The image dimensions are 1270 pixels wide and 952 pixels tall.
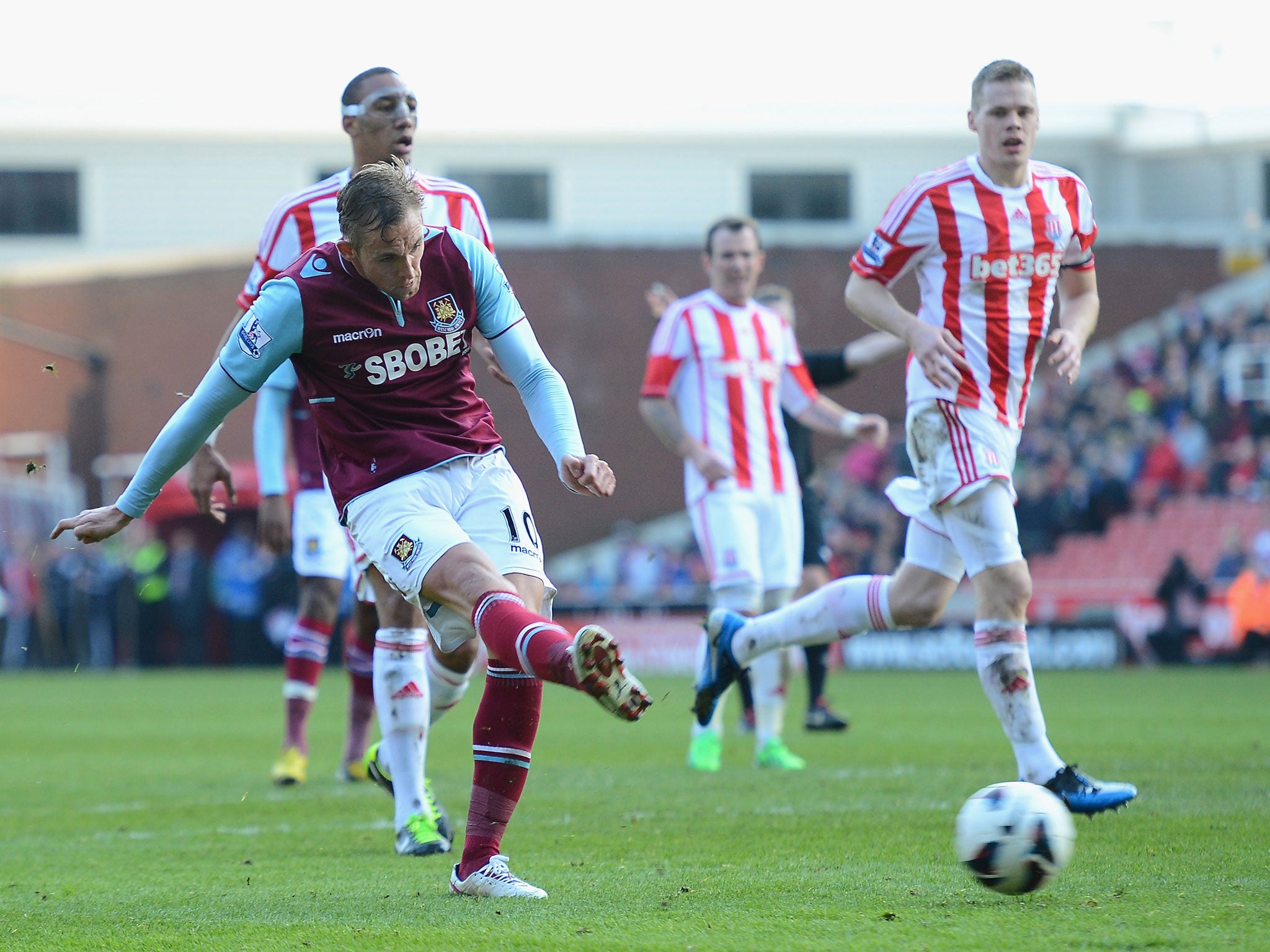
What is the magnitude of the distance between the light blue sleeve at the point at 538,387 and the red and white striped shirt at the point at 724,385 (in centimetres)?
387

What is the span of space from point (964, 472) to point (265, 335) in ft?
8.22

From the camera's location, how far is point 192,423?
4676 mm

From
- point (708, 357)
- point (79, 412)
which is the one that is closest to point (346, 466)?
point (708, 357)

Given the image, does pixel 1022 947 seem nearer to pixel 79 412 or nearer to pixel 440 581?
pixel 440 581

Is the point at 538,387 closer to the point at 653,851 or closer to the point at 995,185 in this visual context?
the point at 653,851

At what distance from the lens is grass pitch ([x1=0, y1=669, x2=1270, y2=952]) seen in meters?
3.86

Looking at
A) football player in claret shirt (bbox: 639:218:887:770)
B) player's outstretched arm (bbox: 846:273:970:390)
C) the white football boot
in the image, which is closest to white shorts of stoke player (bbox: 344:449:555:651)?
the white football boot

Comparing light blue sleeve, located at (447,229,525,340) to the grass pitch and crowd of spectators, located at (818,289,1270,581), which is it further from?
crowd of spectators, located at (818,289,1270,581)

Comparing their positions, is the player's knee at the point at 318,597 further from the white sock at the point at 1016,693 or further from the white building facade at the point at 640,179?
the white building facade at the point at 640,179

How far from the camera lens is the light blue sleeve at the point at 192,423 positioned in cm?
467

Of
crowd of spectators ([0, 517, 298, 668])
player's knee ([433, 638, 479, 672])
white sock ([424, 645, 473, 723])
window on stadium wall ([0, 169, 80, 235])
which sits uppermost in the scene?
window on stadium wall ([0, 169, 80, 235])

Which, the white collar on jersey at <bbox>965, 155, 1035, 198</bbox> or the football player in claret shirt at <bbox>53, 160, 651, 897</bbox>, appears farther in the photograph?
the white collar on jersey at <bbox>965, 155, 1035, 198</bbox>

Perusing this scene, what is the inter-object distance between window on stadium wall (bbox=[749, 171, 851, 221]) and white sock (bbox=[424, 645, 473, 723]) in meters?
30.4

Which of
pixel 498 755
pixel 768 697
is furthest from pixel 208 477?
pixel 768 697
